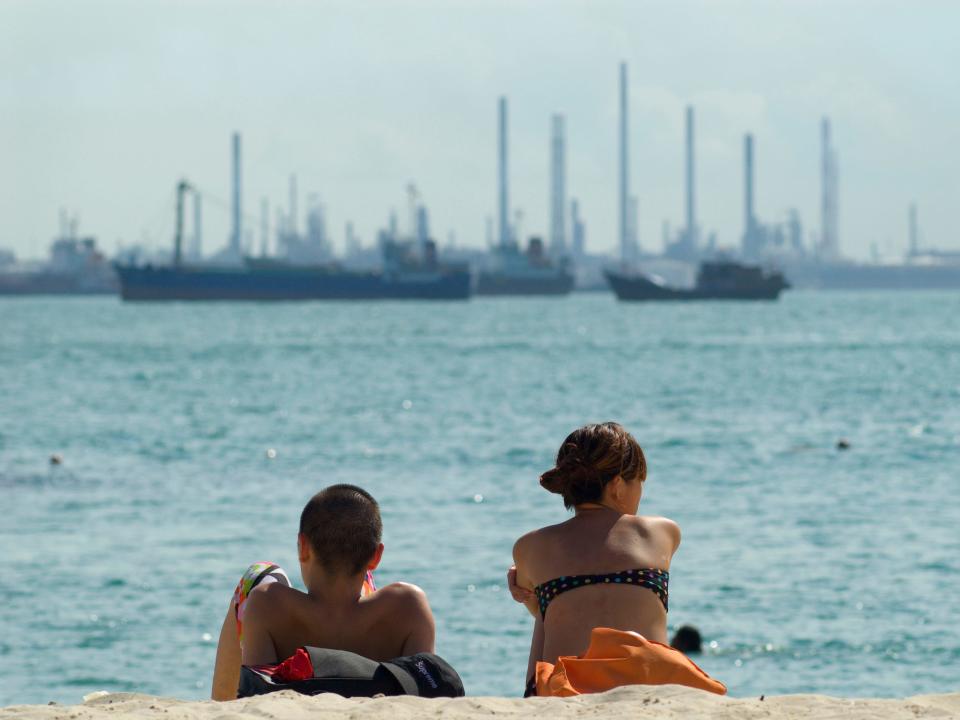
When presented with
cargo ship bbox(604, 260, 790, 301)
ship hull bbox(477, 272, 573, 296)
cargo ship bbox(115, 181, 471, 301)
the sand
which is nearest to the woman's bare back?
the sand

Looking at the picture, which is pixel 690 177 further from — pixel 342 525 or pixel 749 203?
pixel 342 525

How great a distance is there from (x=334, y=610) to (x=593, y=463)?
71 centimetres

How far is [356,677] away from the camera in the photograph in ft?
14.0

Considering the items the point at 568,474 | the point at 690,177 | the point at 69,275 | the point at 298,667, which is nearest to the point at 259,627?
the point at 298,667

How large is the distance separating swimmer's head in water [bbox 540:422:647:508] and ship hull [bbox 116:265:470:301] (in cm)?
12091

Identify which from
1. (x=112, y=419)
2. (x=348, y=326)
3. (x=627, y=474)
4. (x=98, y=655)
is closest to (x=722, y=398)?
(x=112, y=419)

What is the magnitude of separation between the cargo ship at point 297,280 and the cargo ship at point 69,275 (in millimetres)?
51776

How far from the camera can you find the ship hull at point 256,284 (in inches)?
4916

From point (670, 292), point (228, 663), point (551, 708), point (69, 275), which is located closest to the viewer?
point (551, 708)

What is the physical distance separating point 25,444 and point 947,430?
50.2ft

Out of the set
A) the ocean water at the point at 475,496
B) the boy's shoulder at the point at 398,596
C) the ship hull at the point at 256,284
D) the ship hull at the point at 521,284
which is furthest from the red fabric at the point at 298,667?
the ship hull at the point at 521,284

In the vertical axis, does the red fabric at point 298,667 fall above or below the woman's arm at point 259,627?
below

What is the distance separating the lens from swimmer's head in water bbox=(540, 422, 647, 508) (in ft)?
13.9

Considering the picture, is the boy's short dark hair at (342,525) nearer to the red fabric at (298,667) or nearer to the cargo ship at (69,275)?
the red fabric at (298,667)
